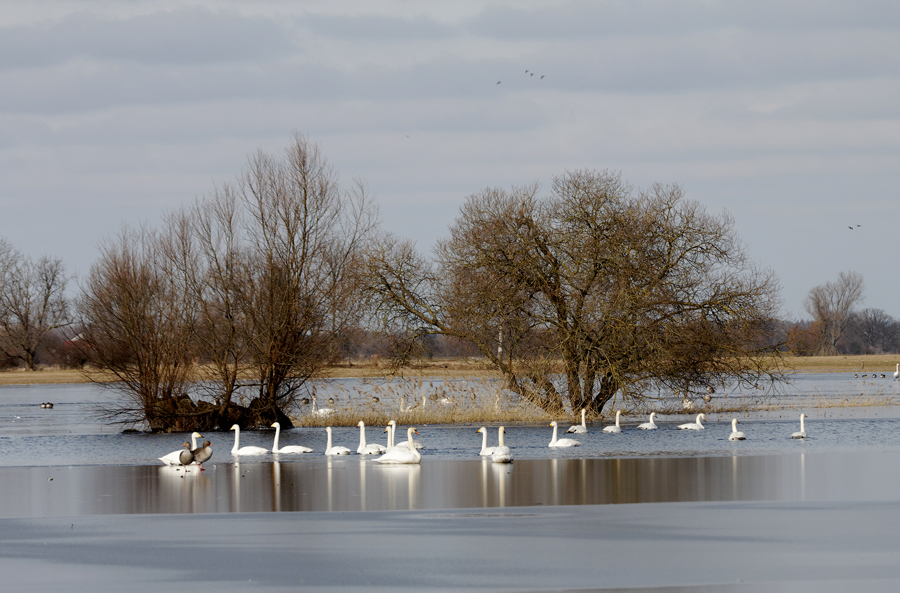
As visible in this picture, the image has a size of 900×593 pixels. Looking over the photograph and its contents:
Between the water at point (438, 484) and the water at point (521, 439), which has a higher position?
the water at point (438, 484)

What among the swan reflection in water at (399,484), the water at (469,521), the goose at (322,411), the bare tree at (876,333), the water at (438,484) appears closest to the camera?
the water at (469,521)

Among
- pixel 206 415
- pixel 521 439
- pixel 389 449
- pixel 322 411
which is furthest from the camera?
pixel 322 411

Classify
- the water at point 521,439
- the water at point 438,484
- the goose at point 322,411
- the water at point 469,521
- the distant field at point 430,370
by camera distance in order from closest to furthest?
the water at point 469,521 < the water at point 438,484 < the water at point 521,439 < the goose at point 322,411 < the distant field at point 430,370

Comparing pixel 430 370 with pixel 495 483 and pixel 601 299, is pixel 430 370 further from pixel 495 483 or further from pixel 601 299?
pixel 495 483

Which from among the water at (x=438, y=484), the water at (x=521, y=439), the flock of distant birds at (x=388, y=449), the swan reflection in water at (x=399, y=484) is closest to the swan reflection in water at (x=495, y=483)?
the water at (x=438, y=484)

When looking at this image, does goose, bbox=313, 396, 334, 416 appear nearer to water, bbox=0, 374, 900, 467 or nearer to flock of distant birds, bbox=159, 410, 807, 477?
water, bbox=0, 374, 900, 467

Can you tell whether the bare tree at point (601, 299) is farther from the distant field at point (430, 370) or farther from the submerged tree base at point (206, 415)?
the distant field at point (430, 370)

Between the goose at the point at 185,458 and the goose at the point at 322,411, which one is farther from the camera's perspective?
the goose at the point at 322,411

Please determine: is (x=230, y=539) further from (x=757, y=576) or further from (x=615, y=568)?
(x=757, y=576)

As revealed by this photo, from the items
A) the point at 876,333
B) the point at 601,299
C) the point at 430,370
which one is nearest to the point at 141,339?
the point at 601,299

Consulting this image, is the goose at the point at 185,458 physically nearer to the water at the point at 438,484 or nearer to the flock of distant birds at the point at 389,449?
the flock of distant birds at the point at 389,449

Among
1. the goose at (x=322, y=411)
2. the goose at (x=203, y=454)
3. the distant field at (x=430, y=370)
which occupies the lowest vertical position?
the distant field at (x=430, y=370)

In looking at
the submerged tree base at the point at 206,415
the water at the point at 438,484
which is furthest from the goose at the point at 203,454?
the submerged tree base at the point at 206,415

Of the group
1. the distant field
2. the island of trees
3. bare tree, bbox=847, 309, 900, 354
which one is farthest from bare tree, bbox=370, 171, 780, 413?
bare tree, bbox=847, 309, 900, 354
